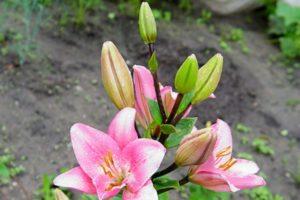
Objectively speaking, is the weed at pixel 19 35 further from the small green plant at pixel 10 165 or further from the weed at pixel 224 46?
the weed at pixel 224 46

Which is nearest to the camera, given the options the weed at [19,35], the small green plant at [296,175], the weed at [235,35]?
the small green plant at [296,175]

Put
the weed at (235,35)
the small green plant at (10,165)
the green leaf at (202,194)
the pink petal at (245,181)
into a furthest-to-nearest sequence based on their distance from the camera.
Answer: the weed at (235,35), the small green plant at (10,165), the green leaf at (202,194), the pink petal at (245,181)

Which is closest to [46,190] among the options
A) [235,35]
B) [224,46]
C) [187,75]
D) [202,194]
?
[202,194]

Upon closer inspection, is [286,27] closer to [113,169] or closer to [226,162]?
[226,162]

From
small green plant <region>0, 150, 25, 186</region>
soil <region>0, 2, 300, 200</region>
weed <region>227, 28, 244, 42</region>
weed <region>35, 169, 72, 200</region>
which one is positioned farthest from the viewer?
weed <region>227, 28, 244, 42</region>

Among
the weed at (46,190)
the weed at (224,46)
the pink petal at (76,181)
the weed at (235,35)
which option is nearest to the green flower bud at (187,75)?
the pink petal at (76,181)

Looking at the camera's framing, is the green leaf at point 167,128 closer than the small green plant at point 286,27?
Yes

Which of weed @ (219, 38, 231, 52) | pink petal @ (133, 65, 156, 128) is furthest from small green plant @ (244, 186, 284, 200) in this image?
pink petal @ (133, 65, 156, 128)

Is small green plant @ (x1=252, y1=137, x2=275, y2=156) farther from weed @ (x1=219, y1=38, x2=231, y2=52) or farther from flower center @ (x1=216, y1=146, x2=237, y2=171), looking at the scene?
flower center @ (x1=216, y1=146, x2=237, y2=171)
